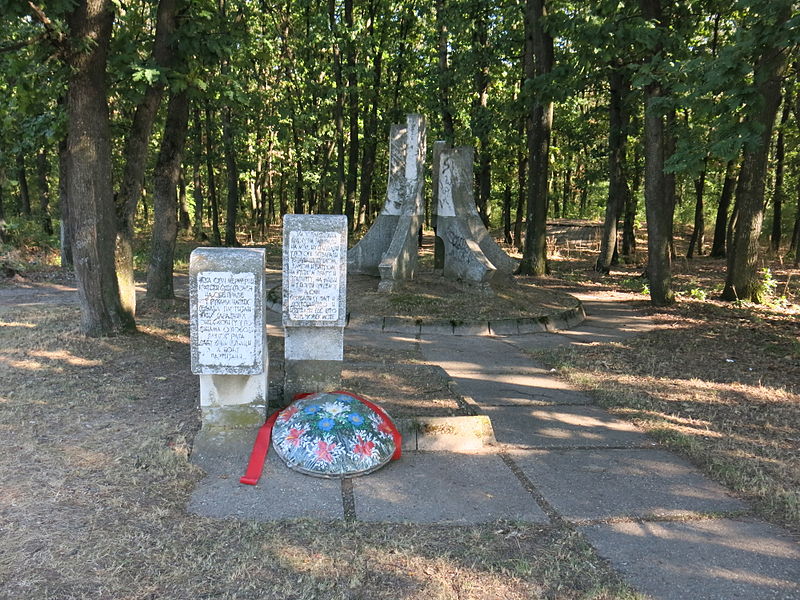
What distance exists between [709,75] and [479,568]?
618 centimetres

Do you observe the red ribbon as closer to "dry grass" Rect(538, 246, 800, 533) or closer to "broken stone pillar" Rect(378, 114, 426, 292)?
"dry grass" Rect(538, 246, 800, 533)

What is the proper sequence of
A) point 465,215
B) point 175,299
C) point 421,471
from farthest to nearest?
point 465,215
point 175,299
point 421,471

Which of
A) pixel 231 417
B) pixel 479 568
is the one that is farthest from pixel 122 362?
pixel 479 568

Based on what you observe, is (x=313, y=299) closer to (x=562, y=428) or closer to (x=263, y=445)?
(x=263, y=445)

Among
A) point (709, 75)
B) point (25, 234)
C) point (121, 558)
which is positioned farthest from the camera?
point (25, 234)

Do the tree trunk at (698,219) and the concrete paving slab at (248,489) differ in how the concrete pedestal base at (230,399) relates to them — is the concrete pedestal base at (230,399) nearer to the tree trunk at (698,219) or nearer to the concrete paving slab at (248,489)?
the concrete paving slab at (248,489)

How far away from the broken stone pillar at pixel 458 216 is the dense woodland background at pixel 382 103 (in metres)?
2.18

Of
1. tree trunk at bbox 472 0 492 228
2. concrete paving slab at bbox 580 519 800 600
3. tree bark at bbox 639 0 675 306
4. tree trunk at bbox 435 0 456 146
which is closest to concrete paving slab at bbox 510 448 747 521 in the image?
concrete paving slab at bbox 580 519 800 600

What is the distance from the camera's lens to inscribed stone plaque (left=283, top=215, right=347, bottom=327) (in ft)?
17.3

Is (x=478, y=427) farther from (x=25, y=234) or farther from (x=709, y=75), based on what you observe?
(x=25, y=234)

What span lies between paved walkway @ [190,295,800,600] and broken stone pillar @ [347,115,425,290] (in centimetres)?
633

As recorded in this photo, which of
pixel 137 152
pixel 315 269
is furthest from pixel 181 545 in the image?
pixel 137 152

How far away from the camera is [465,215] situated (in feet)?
40.7

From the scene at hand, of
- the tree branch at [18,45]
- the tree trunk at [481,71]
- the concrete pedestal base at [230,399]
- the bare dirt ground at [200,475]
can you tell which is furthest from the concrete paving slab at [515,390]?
the tree trunk at [481,71]
